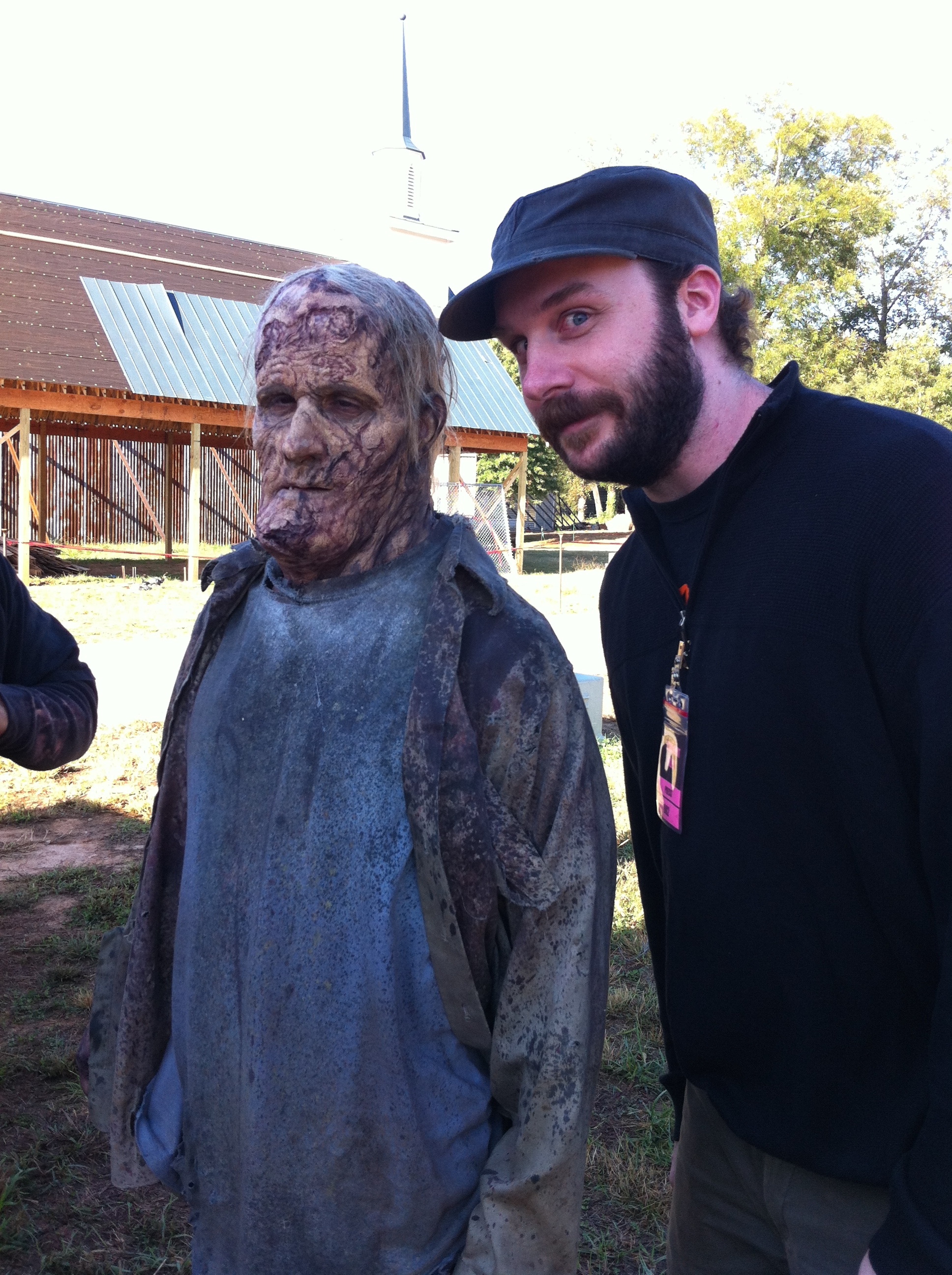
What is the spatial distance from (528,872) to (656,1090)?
2.48m

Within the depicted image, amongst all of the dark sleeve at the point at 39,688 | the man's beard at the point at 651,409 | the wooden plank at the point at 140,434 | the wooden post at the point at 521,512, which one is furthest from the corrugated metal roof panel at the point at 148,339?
the man's beard at the point at 651,409

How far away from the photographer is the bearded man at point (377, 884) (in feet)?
4.68

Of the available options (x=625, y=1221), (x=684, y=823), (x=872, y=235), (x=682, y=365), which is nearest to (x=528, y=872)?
(x=684, y=823)

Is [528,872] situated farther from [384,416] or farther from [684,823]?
[384,416]

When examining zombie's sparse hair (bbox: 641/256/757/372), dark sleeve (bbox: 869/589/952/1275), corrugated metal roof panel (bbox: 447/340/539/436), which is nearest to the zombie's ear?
zombie's sparse hair (bbox: 641/256/757/372)

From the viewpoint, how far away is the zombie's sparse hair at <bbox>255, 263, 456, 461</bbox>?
5.11 ft

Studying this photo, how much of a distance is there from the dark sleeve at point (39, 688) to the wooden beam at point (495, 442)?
16.1 m

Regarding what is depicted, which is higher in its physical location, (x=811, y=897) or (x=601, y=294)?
(x=601, y=294)

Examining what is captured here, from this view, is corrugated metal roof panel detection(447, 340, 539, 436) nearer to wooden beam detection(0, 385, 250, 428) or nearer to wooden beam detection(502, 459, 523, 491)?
wooden beam detection(502, 459, 523, 491)

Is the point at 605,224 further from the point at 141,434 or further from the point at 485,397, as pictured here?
the point at 141,434

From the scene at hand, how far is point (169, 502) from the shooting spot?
21016 millimetres

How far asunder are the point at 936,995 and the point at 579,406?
973mm

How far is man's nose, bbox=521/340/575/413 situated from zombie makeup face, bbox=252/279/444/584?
9.7 inches

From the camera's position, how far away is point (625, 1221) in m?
2.92
